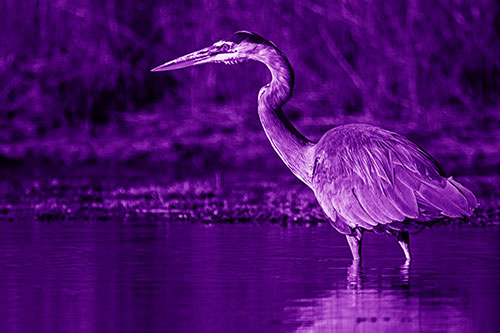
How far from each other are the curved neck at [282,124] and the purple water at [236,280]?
0.67 metres

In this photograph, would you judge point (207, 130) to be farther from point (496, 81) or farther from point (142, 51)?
point (496, 81)

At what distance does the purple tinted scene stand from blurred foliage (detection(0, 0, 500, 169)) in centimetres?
3

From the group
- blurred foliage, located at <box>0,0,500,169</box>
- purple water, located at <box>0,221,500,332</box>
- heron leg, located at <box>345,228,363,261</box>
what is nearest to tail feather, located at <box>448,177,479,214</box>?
purple water, located at <box>0,221,500,332</box>

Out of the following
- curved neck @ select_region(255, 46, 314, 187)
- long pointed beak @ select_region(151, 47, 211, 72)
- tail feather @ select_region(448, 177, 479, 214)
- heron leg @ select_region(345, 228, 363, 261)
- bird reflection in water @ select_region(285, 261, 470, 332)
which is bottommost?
bird reflection in water @ select_region(285, 261, 470, 332)

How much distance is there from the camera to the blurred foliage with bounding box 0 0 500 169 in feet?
50.7

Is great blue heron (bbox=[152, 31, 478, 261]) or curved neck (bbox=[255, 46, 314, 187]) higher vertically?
curved neck (bbox=[255, 46, 314, 187])

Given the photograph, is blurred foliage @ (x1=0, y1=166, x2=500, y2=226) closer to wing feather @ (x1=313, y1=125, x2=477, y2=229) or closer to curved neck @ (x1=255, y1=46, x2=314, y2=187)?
curved neck @ (x1=255, y1=46, x2=314, y2=187)

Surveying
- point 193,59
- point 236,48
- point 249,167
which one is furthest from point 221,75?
point 236,48

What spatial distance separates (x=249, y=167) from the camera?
15.3 meters

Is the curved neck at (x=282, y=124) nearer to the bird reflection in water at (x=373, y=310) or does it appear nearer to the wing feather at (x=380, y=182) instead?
the wing feather at (x=380, y=182)

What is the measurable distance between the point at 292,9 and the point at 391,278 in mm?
8688

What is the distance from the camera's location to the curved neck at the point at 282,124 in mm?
9891

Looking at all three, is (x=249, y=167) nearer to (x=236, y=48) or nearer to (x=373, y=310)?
(x=236, y=48)

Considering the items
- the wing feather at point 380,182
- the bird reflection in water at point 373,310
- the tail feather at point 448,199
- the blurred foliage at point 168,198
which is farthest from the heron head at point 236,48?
the bird reflection in water at point 373,310
